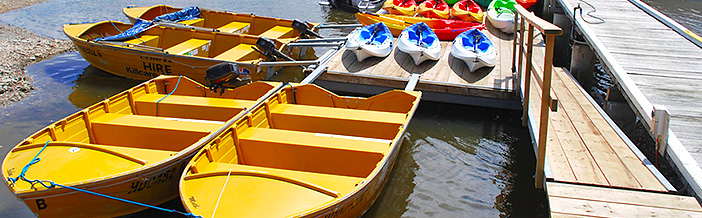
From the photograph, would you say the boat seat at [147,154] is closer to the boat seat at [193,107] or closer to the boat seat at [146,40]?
the boat seat at [193,107]

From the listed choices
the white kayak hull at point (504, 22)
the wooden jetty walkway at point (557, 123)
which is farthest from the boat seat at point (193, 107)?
the white kayak hull at point (504, 22)

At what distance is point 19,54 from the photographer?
42.1 feet

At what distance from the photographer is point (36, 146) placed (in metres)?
6.04

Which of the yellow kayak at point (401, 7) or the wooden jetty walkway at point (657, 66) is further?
the yellow kayak at point (401, 7)

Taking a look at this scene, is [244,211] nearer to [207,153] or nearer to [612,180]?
[207,153]

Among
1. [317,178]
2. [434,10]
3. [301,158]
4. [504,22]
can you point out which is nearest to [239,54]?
[301,158]

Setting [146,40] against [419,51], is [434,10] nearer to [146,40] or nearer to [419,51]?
[419,51]

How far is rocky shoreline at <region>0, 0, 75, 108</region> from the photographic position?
1046 cm

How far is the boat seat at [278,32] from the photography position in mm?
Result: 12358

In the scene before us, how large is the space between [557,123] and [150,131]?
547 centimetres

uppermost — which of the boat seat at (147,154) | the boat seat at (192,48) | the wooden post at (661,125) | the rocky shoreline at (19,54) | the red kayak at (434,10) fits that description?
the wooden post at (661,125)

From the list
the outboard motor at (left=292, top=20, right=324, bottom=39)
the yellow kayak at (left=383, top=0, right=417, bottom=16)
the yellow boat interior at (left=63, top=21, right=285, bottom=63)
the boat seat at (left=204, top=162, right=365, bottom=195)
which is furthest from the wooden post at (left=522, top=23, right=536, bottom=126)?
the yellow kayak at (left=383, top=0, right=417, bottom=16)

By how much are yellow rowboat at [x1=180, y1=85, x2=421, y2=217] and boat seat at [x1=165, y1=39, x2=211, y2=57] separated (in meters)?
4.30

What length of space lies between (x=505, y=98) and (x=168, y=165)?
5.70 metres
